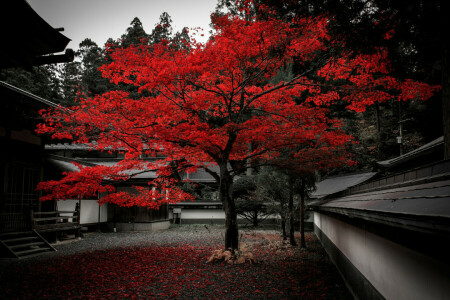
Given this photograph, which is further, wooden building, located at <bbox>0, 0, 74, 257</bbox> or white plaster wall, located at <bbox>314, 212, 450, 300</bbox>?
wooden building, located at <bbox>0, 0, 74, 257</bbox>

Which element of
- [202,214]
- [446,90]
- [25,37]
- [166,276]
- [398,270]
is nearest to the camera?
[25,37]

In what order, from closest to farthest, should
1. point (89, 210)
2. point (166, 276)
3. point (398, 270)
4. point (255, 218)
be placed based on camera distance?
point (398, 270) < point (166, 276) < point (89, 210) < point (255, 218)

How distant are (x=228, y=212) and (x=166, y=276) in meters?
3.47

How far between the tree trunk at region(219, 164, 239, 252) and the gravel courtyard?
1.08 m

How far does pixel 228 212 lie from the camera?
36.3ft

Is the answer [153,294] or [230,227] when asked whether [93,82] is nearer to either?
[230,227]

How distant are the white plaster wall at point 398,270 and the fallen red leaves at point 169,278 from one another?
56.0 inches

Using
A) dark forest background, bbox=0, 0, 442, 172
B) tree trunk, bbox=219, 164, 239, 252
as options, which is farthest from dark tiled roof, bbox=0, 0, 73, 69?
tree trunk, bbox=219, 164, 239, 252

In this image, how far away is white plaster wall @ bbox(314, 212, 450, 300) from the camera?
2.75 meters

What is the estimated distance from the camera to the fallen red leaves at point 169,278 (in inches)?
263

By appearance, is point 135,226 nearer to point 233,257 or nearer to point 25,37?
point 233,257

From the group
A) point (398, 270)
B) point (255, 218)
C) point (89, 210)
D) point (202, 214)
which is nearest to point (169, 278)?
point (398, 270)

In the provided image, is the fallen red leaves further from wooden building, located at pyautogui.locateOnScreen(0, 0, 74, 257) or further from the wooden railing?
the wooden railing

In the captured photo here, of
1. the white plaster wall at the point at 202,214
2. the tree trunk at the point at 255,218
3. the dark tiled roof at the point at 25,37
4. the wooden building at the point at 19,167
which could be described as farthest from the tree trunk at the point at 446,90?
the white plaster wall at the point at 202,214
